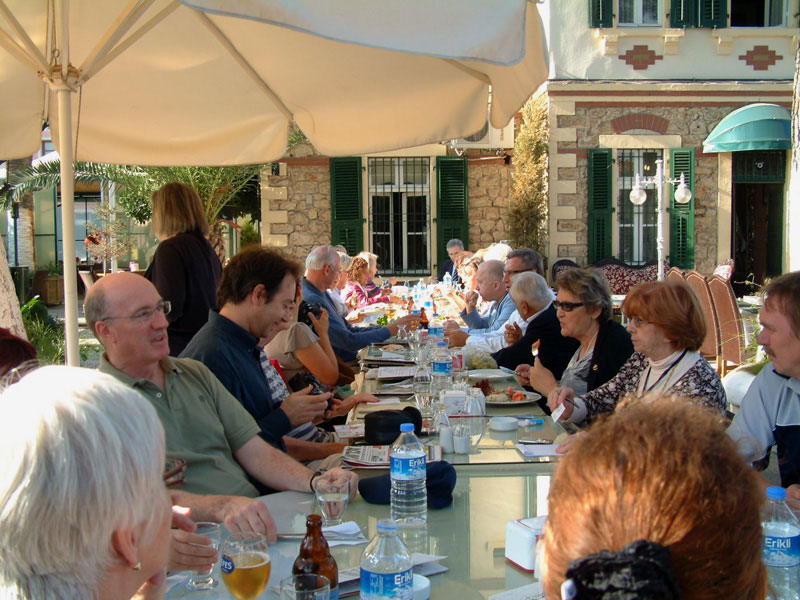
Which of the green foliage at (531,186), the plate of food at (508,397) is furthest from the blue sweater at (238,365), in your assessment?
the green foliage at (531,186)

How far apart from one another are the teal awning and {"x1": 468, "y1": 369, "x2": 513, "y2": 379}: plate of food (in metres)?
9.33

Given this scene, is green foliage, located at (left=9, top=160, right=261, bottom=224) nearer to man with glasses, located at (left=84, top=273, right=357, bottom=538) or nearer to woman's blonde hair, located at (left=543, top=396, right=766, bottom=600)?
man with glasses, located at (left=84, top=273, right=357, bottom=538)

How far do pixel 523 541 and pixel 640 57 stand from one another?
493 inches

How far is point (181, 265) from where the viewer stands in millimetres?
4031

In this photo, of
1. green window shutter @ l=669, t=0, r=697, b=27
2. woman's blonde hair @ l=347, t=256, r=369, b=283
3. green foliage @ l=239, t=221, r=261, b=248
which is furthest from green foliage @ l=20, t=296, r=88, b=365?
green window shutter @ l=669, t=0, r=697, b=27

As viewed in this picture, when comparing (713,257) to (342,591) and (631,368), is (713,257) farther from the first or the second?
(342,591)

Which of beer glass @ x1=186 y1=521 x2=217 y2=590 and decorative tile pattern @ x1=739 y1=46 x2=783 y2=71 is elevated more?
decorative tile pattern @ x1=739 y1=46 x2=783 y2=71

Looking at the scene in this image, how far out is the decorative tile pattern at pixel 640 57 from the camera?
12.7 metres

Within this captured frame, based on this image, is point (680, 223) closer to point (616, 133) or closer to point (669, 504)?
point (616, 133)

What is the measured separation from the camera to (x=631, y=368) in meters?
3.40

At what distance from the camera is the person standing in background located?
4020 mm

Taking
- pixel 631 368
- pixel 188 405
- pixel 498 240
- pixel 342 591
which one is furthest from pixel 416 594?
pixel 498 240

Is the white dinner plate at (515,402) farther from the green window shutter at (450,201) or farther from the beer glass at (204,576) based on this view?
the green window shutter at (450,201)

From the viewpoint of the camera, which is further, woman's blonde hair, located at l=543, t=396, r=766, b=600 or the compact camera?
the compact camera
